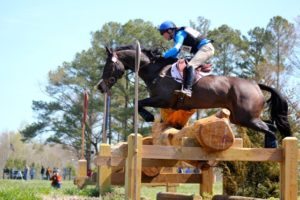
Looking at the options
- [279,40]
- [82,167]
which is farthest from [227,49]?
[82,167]

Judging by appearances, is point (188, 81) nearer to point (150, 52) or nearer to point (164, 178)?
point (150, 52)

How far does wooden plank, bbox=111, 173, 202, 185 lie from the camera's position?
9.62 meters

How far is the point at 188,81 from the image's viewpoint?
8.30 meters

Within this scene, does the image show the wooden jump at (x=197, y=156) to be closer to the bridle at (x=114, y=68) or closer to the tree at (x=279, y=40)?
the bridle at (x=114, y=68)

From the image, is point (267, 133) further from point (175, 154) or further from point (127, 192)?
point (127, 192)

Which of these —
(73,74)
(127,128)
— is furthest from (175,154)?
(73,74)

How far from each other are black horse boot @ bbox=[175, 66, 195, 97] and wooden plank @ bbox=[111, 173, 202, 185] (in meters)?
2.04

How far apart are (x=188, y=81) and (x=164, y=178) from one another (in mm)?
2210

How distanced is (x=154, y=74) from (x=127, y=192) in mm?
2347

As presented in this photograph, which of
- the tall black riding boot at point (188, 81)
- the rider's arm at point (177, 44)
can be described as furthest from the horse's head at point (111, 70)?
the tall black riding boot at point (188, 81)

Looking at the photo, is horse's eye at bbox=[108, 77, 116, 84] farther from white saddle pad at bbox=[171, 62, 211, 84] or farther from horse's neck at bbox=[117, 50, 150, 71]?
white saddle pad at bbox=[171, 62, 211, 84]

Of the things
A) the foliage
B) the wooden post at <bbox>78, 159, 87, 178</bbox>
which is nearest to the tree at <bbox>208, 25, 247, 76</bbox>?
the foliage

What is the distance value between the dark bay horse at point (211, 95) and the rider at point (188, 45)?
0.67ft

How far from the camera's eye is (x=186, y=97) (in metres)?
8.34
